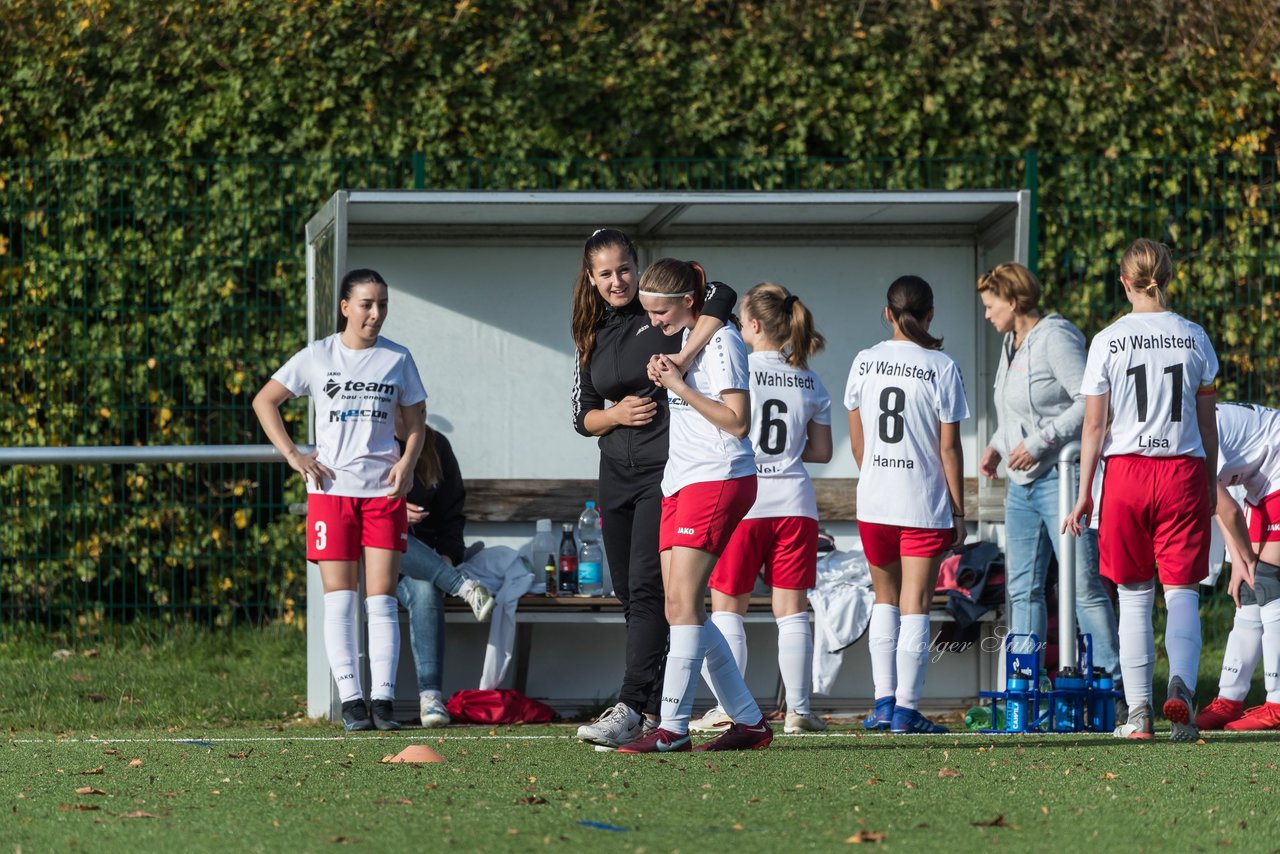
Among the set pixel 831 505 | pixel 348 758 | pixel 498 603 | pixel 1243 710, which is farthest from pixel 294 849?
pixel 831 505

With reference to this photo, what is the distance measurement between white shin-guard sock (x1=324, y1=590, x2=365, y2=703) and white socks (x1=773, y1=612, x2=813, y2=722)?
5.32ft

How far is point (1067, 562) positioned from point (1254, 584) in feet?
2.32

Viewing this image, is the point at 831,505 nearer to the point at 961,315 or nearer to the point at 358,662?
the point at 961,315

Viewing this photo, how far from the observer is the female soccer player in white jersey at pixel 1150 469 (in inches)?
231

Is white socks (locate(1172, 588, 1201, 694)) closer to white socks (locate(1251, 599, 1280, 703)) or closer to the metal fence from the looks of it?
white socks (locate(1251, 599, 1280, 703))

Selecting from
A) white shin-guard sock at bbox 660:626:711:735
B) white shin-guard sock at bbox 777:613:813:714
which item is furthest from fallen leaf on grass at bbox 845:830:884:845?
white shin-guard sock at bbox 777:613:813:714

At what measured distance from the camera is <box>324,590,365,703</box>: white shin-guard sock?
6.74m

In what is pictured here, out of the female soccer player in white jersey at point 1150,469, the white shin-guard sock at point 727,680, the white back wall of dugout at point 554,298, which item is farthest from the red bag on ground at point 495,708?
the female soccer player in white jersey at point 1150,469

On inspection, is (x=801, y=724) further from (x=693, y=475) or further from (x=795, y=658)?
(x=693, y=475)

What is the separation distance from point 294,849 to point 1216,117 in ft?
25.0

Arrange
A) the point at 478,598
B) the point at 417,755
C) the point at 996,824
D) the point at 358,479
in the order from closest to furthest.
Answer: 1. the point at 996,824
2. the point at 417,755
3. the point at 358,479
4. the point at 478,598

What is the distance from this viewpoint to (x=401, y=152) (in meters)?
9.45

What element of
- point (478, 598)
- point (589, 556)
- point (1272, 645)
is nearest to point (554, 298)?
point (589, 556)

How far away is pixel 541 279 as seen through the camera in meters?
8.62
